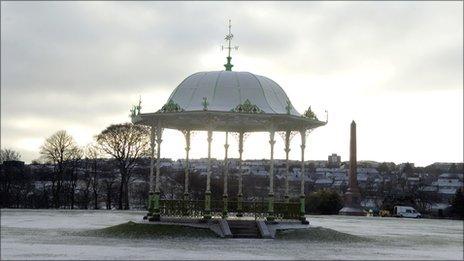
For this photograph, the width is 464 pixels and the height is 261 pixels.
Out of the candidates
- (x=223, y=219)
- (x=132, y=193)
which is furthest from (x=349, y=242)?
(x=132, y=193)

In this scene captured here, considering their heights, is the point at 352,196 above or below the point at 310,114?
below

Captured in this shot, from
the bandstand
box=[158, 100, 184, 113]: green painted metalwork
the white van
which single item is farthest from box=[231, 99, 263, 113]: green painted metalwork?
the white van

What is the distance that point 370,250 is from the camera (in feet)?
100.0

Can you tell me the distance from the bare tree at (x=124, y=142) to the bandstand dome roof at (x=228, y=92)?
53.9 m

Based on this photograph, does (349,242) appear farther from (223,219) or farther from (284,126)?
(284,126)

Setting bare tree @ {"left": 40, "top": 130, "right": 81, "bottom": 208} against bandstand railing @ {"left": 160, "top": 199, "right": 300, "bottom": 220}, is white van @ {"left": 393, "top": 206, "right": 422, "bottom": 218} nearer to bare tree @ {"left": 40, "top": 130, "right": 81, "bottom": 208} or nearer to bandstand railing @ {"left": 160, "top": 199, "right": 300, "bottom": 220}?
bare tree @ {"left": 40, "top": 130, "right": 81, "bottom": 208}

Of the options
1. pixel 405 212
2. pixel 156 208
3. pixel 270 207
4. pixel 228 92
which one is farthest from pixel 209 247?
pixel 405 212

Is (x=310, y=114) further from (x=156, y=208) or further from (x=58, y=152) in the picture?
(x=58, y=152)

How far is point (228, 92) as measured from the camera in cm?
3972

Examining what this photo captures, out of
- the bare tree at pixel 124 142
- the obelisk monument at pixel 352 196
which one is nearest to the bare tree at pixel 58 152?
the bare tree at pixel 124 142

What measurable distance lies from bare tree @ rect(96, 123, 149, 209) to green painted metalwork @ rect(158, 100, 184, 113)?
179ft

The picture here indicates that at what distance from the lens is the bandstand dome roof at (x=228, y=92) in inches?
1545

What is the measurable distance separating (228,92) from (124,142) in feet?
189

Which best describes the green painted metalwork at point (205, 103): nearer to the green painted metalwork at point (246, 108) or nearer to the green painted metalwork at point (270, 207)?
the green painted metalwork at point (246, 108)
